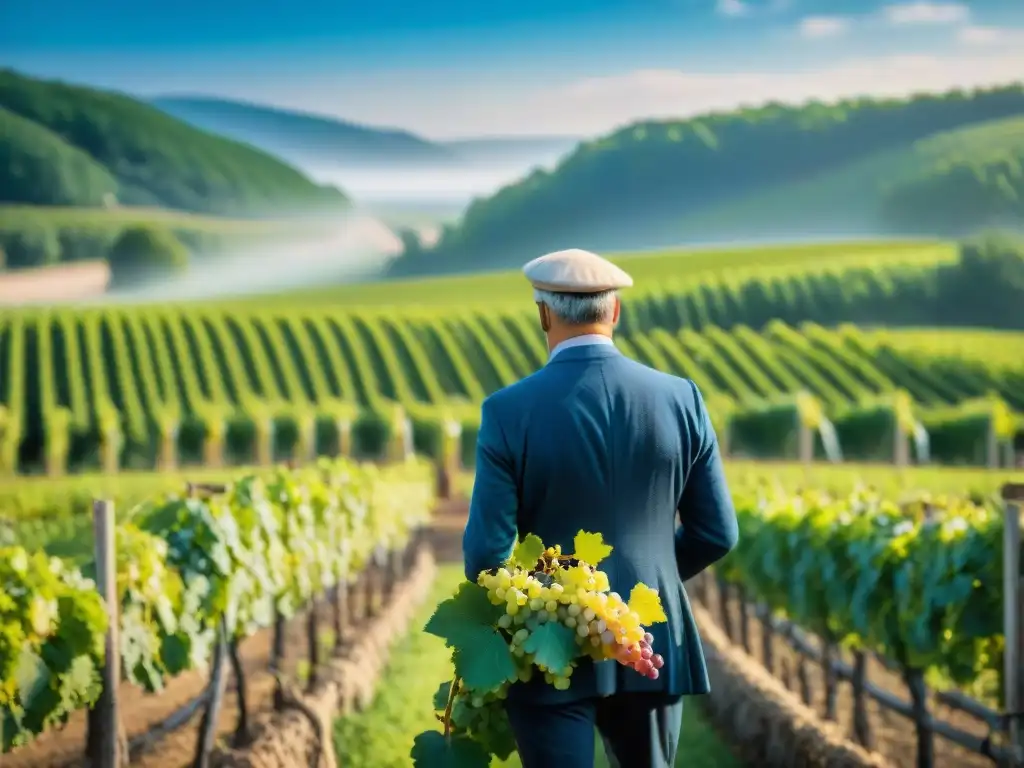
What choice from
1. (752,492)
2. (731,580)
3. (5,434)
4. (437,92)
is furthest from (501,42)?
(731,580)

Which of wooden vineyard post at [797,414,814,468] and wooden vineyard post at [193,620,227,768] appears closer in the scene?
wooden vineyard post at [193,620,227,768]

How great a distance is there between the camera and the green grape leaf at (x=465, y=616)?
6.86 feet

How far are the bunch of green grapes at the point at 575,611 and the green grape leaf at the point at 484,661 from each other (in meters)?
0.02

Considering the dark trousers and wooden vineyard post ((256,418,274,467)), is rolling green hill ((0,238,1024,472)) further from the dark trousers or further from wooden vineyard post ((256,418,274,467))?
the dark trousers

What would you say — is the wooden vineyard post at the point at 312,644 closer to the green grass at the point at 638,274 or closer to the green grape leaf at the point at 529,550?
the green grape leaf at the point at 529,550

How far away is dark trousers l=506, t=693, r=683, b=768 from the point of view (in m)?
2.08

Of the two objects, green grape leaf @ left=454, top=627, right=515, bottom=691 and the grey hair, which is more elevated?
the grey hair

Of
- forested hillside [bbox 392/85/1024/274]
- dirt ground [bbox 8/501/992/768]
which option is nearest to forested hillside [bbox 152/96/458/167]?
forested hillside [bbox 392/85/1024/274]

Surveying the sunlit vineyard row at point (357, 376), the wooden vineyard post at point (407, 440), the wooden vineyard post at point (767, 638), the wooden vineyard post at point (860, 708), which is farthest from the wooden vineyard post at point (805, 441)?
the wooden vineyard post at point (860, 708)

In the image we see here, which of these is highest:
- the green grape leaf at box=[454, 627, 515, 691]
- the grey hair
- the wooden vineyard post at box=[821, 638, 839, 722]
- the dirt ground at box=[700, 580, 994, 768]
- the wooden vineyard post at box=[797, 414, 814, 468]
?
the grey hair

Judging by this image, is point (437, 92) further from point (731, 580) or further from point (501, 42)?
point (731, 580)

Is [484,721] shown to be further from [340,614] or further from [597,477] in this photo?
[340,614]

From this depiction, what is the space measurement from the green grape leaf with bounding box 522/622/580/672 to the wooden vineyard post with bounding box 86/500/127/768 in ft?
6.24

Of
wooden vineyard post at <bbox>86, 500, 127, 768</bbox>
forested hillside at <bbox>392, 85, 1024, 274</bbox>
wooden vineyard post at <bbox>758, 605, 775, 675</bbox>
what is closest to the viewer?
wooden vineyard post at <bbox>86, 500, 127, 768</bbox>
